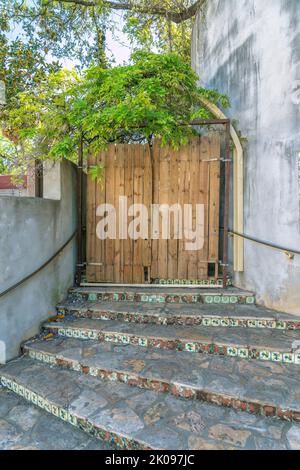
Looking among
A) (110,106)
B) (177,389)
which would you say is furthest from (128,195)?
(177,389)

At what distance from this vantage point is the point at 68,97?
138 inches

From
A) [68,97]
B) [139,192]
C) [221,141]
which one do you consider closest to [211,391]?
[139,192]

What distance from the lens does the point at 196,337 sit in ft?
8.93

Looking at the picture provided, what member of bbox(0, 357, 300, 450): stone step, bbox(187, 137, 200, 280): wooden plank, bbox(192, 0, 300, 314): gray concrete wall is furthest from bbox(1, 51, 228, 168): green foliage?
bbox(0, 357, 300, 450): stone step

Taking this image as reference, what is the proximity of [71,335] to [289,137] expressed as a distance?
3.22 meters

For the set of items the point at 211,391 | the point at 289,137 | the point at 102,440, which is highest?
the point at 289,137

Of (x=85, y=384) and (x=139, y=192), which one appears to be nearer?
(x=85, y=384)

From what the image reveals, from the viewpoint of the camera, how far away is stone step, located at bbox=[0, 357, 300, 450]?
5.62ft

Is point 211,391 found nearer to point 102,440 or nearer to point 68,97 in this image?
point 102,440

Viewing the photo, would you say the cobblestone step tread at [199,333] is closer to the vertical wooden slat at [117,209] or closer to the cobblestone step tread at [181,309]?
the cobblestone step tread at [181,309]

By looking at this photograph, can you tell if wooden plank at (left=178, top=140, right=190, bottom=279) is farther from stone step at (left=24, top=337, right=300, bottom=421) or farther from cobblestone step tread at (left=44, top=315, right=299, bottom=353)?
stone step at (left=24, top=337, right=300, bottom=421)

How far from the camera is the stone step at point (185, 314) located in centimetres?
295

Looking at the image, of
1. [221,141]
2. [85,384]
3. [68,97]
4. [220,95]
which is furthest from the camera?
[221,141]

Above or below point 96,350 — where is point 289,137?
above
